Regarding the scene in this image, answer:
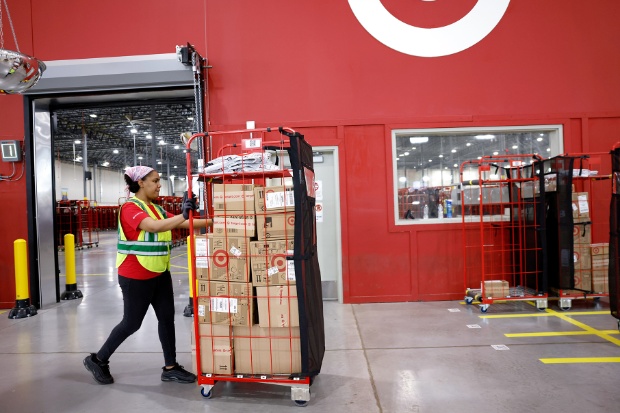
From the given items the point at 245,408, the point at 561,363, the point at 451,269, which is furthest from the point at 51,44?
the point at 561,363

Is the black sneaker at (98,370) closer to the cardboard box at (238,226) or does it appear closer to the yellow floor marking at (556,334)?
the cardboard box at (238,226)

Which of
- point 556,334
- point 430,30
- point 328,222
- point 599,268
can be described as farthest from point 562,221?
point 430,30

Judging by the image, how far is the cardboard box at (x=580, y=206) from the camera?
5.44 meters

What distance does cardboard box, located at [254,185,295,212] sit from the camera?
3016 millimetres

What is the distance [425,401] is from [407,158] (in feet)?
12.7

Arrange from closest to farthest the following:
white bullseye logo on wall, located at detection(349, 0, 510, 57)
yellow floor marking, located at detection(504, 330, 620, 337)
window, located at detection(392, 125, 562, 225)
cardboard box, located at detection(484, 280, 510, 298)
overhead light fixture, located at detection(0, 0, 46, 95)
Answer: overhead light fixture, located at detection(0, 0, 46, 95) → yellow floor marking, located at detection(504, 330, 620, 337) → cardboard box, located at detection(484, 280, 510, 298) → white bullseye logo on wall, located at detection(349, 0, 510, 57) → window, located at detection(392, 125, 562, 225)

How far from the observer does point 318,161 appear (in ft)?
20.2

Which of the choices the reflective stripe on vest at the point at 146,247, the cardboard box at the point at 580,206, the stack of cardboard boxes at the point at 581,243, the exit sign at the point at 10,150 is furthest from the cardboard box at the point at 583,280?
the exit sign at the point at 10,150

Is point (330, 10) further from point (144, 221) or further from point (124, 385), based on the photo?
point (124, 385)

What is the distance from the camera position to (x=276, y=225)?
10.0 feet

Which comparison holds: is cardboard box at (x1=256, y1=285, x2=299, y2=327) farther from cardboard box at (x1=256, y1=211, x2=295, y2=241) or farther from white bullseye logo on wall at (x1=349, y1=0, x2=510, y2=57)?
white bullseye logo on wall at (x1=349, y1=0, x2=510, y2=57)

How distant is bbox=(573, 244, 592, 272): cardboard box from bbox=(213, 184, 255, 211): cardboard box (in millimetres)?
4693

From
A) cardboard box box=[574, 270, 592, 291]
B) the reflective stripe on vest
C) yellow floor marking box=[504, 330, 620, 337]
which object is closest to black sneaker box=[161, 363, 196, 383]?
the reflective stripe on vest

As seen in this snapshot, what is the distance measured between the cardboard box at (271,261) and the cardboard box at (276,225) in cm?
5
